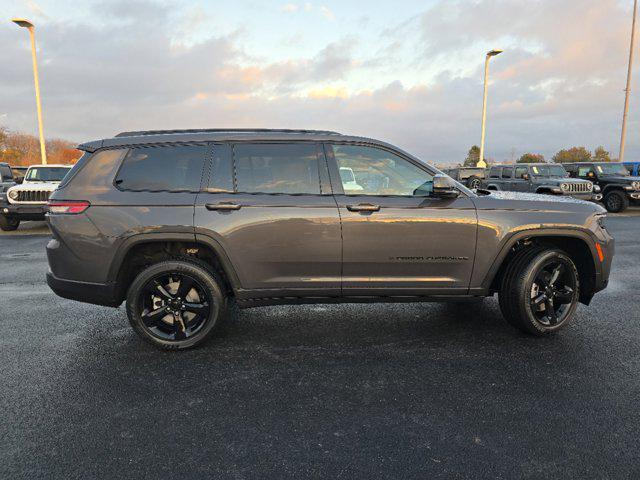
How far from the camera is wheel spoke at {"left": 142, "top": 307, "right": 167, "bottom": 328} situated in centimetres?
367

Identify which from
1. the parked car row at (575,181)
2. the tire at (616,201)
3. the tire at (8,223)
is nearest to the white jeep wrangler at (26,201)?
the tire at (8,223)

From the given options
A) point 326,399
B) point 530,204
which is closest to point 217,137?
point 326,399

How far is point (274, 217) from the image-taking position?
358 cm

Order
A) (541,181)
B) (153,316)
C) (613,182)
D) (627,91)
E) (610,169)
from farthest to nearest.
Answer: (627,91), (610,169), (613,182), (541,181), (153,316)

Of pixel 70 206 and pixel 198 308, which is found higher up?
pixel 70 206

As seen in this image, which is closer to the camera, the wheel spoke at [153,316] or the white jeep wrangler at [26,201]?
the wheel spoke at [153,316]

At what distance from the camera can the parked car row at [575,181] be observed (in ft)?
46.6

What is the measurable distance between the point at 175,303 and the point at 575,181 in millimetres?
14712

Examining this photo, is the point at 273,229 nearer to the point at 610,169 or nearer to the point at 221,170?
the point at 221,170

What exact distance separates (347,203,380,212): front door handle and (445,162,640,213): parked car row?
1233 cm

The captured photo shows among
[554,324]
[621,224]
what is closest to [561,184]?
[621,224]

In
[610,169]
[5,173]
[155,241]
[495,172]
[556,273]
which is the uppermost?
[610,169]

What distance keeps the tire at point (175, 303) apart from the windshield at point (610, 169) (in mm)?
18573

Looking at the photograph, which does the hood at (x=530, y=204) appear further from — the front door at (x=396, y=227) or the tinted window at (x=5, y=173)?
the tinted window at (x=5, y=173)
